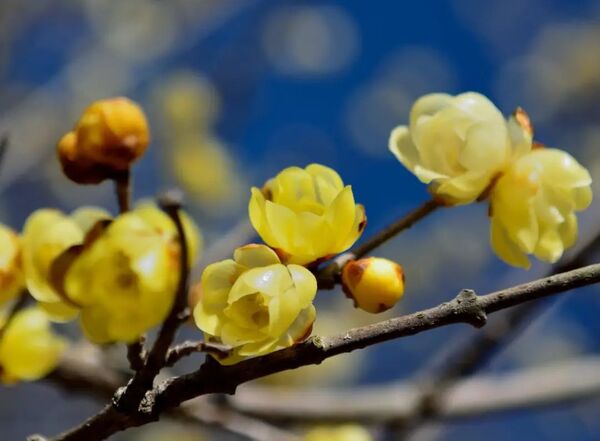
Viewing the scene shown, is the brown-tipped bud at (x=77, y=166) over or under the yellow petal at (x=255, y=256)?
over

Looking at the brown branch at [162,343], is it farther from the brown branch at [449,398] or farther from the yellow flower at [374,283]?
the brown branch at [449,398]

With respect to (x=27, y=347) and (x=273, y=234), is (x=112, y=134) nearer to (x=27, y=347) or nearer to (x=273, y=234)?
(x=273, y=234)

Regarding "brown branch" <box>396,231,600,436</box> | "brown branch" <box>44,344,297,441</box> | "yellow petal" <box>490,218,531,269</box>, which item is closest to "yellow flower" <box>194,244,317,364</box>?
"yellow petal" <box>490,218,531,269</box>

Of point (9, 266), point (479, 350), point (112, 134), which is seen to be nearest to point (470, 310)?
point (112, 134)

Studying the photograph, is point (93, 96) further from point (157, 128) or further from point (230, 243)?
point (230, 243)

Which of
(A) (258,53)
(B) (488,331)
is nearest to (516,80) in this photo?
(A) (258,53)

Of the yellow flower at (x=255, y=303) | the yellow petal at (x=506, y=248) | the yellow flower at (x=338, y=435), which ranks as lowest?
the yellow flower at (x=338, y=435)

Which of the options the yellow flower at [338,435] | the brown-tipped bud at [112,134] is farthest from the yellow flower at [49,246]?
the yellow flower at [338,435]
